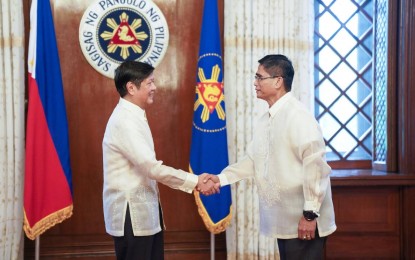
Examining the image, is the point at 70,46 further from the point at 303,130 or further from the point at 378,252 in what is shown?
the point at 378,252

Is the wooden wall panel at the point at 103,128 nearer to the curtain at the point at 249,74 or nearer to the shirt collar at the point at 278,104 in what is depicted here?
the curtain at the point at 249,74

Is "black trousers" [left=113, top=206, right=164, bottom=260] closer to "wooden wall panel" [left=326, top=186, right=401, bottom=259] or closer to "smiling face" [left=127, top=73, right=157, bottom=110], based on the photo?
"smiling face" [left=127, top=73, right=157, bottom=110]

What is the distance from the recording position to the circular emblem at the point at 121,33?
11.4 ft

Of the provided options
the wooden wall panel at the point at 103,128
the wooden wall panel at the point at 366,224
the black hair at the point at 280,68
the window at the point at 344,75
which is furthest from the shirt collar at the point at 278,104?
the window at the point at 344,75

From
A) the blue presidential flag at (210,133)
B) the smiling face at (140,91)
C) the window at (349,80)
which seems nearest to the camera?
the smiling face at (140,91)

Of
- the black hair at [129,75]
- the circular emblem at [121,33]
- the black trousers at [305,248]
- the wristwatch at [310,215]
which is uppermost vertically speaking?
the circular emblem at [121,33]

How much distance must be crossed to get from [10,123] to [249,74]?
1598 millimetres

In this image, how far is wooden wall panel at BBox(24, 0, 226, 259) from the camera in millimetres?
3537

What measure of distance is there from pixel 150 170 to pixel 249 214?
145 cm

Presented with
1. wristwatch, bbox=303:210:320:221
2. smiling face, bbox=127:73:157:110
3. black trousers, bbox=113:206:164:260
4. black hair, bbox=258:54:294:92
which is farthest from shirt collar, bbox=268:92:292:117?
black trousers, bbox=113:206:164:260

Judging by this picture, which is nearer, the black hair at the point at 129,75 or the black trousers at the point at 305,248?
the black trousers at the point at 305,248

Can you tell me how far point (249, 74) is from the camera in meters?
3.51

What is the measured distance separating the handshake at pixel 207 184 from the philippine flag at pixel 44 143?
1025 mm

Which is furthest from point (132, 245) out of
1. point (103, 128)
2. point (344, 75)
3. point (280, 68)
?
point (344, 75)
